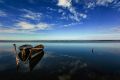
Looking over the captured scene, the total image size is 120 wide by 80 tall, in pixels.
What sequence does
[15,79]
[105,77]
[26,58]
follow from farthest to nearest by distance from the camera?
[26,58] < [105,77] < [15,79]

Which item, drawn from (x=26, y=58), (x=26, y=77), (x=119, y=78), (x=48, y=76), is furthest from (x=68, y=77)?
(x=26, y=58)

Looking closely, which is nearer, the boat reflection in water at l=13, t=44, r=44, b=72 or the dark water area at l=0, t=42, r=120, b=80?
the dark water area at l=0, t=42, r=120, b=80

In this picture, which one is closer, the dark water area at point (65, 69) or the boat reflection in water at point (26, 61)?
the dark water area at point (65, 69)

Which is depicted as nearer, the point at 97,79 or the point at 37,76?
the point at 97,79

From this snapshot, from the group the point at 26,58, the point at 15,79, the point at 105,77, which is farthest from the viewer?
the point at 26,58

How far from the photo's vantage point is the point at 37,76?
19.0 metres

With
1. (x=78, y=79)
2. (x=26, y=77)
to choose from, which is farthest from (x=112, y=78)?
(x=26, y=77)

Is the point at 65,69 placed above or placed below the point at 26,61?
below

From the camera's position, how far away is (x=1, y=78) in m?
17.6

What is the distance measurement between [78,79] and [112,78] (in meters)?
5.24

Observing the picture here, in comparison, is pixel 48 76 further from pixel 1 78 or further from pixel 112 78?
pixel 112 78

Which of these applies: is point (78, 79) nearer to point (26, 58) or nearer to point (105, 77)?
point (105, 77)

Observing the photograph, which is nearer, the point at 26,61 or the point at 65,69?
the point at 65,69

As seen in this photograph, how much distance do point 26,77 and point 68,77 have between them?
6461mm
